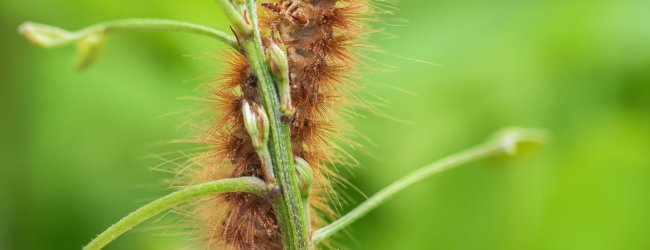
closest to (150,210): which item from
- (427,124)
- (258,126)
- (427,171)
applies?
(258,126)

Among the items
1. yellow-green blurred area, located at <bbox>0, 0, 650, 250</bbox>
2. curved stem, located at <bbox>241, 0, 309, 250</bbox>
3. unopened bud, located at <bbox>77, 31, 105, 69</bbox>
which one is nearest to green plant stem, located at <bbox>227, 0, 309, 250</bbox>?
curved stem, located at <bbox>241, 0, 309, 250</bbox>

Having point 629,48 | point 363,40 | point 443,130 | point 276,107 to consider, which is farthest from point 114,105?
point 276,107

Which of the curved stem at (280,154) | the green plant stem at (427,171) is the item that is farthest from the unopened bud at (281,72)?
the green plant stem at (427,171)

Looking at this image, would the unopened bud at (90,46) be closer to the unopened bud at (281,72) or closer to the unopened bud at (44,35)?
the unopened bud at (44,35)

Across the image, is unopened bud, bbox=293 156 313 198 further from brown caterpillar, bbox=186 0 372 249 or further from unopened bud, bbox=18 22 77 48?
unopened bud, bbox=18 22 77 48

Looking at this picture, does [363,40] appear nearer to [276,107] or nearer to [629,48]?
[276,107]

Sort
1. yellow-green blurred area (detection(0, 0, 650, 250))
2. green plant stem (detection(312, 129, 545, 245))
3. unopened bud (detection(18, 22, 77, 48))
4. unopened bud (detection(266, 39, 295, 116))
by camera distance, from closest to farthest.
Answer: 1. unopened bud (detection(18, 22, 77, 48))
2. unopened bud (detection(266, 39, 295, 116))
3. green plant stem (detection(312, 129, 545, 245))
4. yellow-green blurred area (detection(0, 0, 650, 250))
